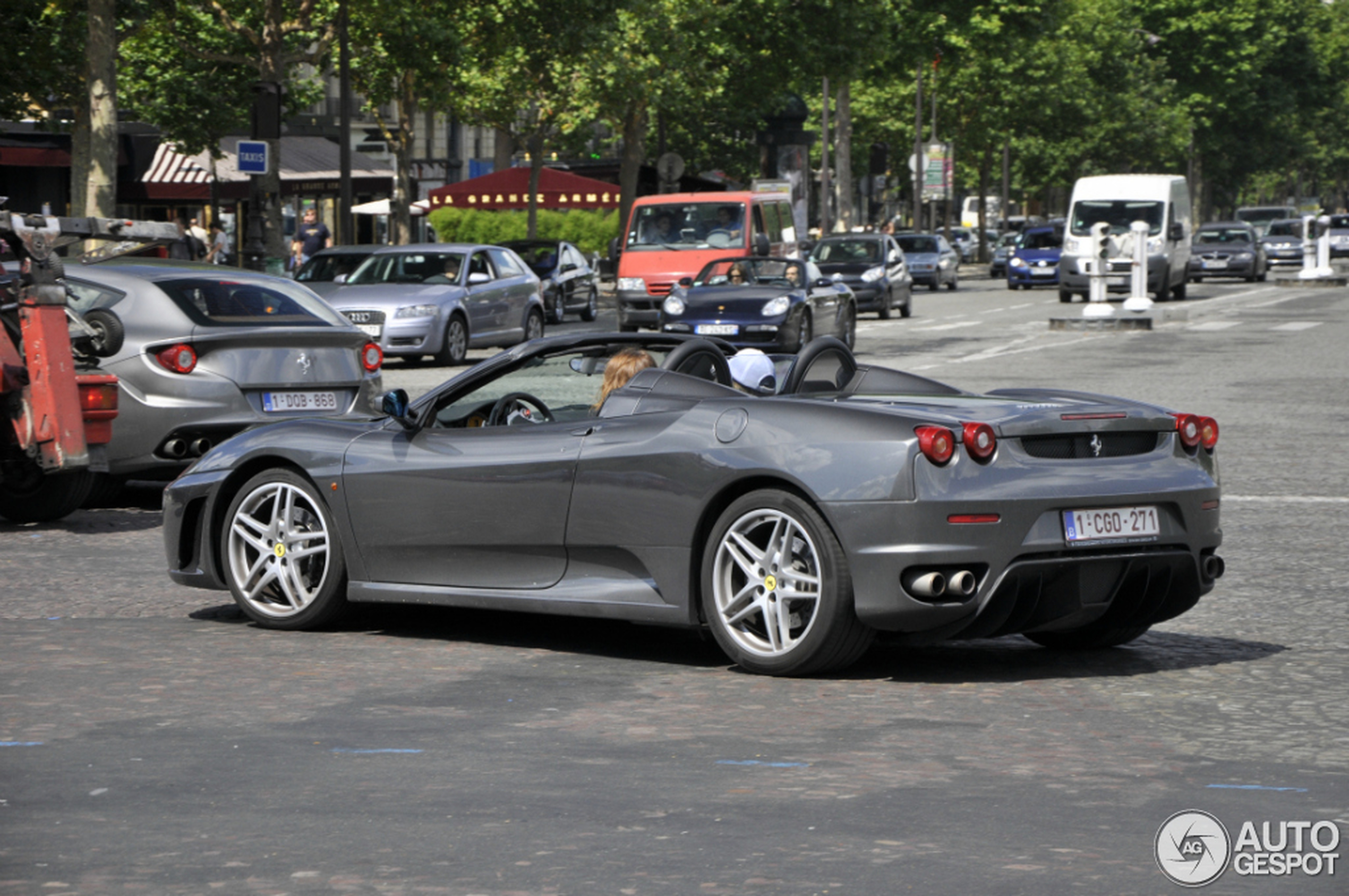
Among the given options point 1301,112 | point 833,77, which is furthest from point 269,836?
point 1301,112

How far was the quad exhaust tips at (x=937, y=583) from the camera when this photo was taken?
20.2 ft

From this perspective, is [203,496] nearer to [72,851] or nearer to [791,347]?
[72,851]

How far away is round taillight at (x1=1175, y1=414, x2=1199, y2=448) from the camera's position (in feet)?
22.0

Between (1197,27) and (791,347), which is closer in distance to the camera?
(791,347)

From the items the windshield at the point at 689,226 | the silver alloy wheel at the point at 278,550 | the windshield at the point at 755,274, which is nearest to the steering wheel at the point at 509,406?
the silver alloy wheel at the point at 278,550

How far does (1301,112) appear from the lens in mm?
97688

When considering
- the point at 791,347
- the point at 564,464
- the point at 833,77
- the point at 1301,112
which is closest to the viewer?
the point at 564,464

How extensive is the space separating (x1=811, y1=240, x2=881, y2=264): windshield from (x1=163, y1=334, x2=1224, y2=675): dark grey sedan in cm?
3211

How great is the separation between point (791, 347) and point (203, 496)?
16.9 metres

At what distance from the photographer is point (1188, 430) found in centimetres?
672

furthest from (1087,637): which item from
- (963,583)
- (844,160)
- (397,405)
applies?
(844,160)

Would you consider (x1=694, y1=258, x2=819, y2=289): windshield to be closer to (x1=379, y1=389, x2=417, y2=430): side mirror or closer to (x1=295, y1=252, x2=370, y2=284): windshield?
(x1=295, y1=252, x2=370, y2=284): windshield

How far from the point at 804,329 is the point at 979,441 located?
1900cm

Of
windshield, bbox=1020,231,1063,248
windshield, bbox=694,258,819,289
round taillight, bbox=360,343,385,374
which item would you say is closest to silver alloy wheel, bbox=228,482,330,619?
round taillight, bbox=360,343,385,374
